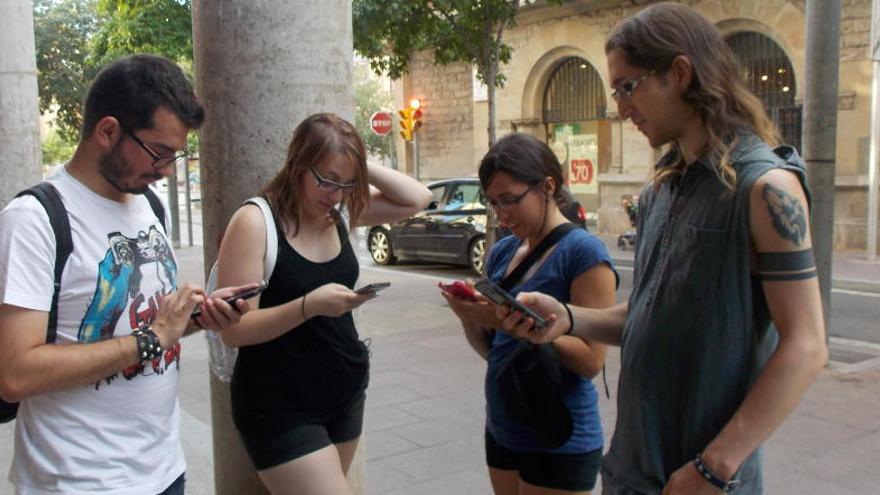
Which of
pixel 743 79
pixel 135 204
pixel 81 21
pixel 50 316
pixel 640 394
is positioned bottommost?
pixel 640 394

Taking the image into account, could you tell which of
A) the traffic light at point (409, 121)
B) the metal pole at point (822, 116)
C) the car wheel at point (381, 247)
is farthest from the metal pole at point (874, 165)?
the traffic light at point (409, 121)

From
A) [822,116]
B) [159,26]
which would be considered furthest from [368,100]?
[822,116]

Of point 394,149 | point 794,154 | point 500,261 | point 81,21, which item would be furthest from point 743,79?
point 394,149

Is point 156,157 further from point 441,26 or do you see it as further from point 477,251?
point 477,251

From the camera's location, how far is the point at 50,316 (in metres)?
2.05

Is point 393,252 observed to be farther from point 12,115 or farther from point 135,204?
point 135,204

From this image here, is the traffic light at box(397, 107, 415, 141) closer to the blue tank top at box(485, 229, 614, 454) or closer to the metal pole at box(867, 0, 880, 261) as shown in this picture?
the metal pole at box(867, 0, 880, 261)

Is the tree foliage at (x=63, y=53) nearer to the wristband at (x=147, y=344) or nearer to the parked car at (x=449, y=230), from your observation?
the parked car at (x=449, y=230)

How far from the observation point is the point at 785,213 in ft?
5.72

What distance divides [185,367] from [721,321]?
21.9ft

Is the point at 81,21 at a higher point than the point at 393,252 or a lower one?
higher

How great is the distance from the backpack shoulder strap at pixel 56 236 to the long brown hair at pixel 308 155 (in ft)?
2.38

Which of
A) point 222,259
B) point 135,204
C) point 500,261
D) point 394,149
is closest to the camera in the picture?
point 135,204

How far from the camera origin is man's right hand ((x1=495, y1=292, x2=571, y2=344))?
228 centimetres
